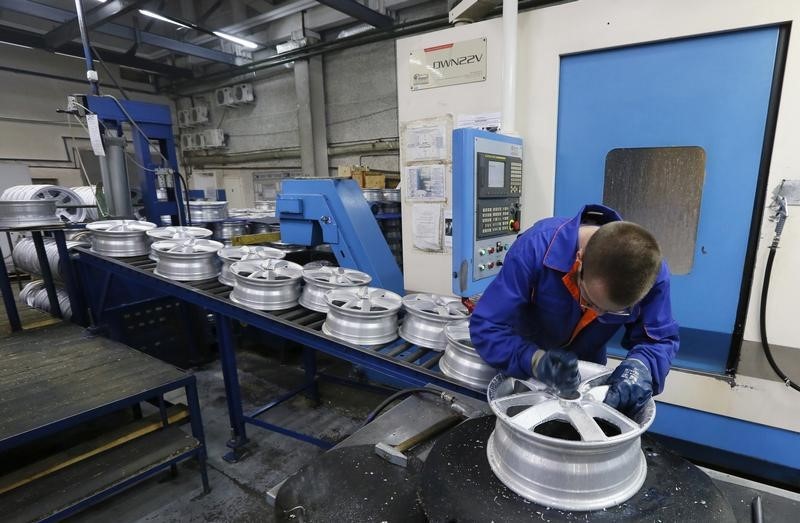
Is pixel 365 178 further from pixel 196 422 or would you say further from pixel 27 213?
pixel 196 422

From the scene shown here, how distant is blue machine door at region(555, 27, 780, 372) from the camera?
1615mm

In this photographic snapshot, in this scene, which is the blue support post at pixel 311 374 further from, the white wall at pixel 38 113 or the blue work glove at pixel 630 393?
the white wall at pixel 38 113

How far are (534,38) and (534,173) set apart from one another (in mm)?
645

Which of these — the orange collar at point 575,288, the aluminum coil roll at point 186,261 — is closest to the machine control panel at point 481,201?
the orange collar at point 575,288

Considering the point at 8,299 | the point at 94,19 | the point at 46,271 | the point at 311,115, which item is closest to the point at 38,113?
the point at 94,19

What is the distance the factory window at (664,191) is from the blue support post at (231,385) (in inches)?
81.8

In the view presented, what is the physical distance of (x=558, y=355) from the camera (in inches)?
33.0

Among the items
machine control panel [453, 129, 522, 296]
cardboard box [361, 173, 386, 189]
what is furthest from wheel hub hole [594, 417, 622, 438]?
cardboard box [361, 173, 386, 189]

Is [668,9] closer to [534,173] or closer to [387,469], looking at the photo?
[534,173]

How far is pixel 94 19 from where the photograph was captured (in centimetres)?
471

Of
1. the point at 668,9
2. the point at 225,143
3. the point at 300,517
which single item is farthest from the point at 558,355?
the point at 225,143

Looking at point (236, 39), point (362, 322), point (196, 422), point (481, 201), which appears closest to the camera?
point (362, 322)

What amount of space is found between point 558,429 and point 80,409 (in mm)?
1881

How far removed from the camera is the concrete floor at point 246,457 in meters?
1.95
